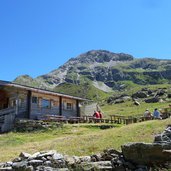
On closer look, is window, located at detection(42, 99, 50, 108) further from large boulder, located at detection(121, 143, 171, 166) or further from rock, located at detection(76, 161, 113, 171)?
large boulder, located at detection(121, 143, 171, 166)

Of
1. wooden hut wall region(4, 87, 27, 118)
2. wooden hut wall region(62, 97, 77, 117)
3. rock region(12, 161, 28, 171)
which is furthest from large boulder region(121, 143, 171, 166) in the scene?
wooden hut wall region(62, 97, 77, 117)

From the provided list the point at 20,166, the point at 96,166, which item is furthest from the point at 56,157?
the point at 96,166

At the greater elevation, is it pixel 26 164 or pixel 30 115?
pixel 30 115

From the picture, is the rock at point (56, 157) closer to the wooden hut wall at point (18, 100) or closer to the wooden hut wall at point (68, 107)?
the wooden hut wall at point (18, 100)

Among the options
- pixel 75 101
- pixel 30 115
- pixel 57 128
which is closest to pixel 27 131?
pixel 57 128

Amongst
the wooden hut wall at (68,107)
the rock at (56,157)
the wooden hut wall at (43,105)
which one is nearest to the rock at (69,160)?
the rock at (56,157)

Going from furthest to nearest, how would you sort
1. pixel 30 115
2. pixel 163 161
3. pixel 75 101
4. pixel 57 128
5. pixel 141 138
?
1. pixel 75 101
2. pixel 30 115
3. pixel 57 128
4. pixel 141 138
5. pixel 163 161

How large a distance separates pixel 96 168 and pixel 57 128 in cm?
2339

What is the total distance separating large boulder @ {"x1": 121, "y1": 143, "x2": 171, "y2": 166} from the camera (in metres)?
12.9

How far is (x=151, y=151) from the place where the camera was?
13.1 meters

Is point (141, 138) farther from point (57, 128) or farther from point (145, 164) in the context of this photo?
point (57, 128)

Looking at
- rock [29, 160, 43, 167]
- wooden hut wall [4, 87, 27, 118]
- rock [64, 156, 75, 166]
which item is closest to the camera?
rock [64, 156, 75, 166]

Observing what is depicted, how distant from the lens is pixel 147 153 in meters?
13.2

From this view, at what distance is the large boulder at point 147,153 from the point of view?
12930mm
